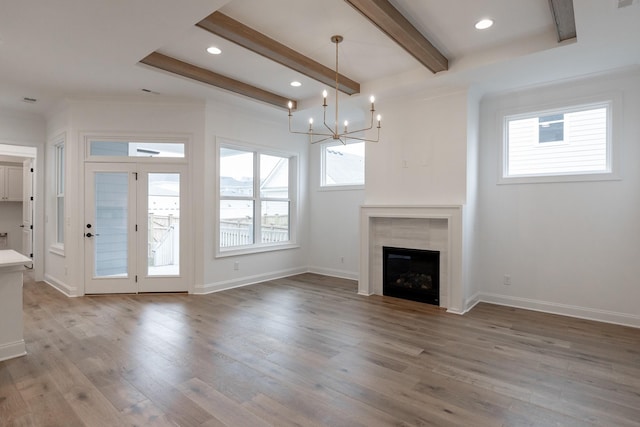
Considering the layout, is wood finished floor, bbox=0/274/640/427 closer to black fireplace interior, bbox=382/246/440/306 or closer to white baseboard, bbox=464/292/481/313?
white baseboard, bbox=464/292/481/313

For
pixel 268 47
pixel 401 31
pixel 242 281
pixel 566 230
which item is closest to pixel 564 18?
pixel 401 31

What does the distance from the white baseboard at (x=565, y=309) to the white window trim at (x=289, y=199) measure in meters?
3.41

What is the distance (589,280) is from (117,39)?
5.67 m

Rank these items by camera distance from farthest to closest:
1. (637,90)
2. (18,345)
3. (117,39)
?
(637,90)
(117,39)
(18,345)

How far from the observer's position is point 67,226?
5.03 meters

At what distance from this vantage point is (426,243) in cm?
467

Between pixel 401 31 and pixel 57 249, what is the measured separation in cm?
581

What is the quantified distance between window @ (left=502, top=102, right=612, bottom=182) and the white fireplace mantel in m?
1.03

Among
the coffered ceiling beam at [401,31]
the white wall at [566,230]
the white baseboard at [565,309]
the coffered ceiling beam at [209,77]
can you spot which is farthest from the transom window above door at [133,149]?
the white baseboard at [565,309]

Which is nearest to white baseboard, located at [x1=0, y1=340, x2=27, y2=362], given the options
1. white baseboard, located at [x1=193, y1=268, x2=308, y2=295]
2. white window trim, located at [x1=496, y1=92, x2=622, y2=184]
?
white baseboard, located at [x1=193, y1=268, x2=308, y2=295]

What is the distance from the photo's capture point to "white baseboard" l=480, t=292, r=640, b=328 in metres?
3.87

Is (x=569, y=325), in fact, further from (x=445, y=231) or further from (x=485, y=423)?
(x=485, y=423)

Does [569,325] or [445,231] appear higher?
[445,231]

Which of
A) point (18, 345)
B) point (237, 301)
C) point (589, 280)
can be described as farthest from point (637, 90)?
point (18, 345)
